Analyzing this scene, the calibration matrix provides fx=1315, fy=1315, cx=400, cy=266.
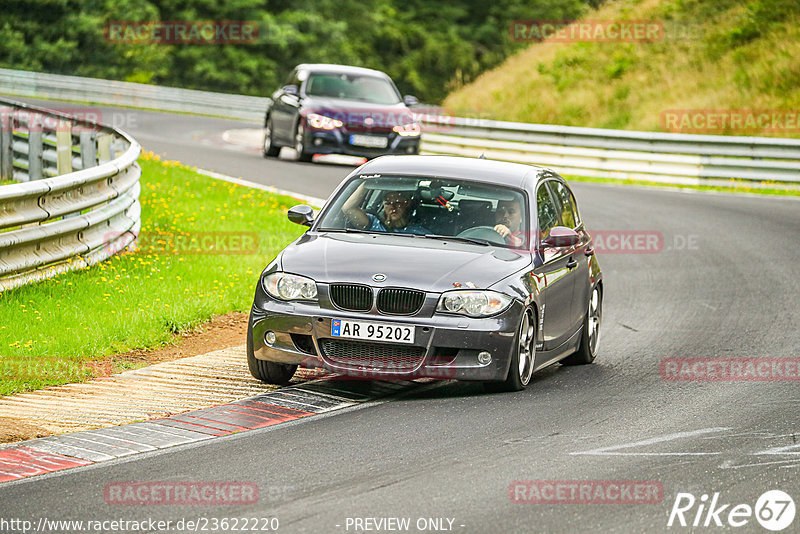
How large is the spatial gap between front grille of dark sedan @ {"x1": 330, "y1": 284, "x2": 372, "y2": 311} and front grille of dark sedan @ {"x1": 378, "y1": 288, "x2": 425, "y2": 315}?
9 cm

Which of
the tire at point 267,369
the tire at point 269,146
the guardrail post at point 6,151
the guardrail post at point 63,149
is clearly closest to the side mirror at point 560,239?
the tire at point 267,369

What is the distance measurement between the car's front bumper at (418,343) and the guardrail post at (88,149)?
9461 millimetres

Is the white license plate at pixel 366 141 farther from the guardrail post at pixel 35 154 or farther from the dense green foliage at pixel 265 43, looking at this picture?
the dense green foliage at pixel 265 43

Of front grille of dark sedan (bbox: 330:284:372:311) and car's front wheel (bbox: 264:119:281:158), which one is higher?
front grille of dark sedan (bbox: 330:284:372:311)

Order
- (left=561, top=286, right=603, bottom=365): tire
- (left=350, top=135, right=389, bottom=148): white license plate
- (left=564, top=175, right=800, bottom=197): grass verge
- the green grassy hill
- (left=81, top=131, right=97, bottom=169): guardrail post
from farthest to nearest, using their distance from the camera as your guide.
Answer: the green grassy hill < (left=564, top=175, right=800, bottom=197): grass verge < (left=350, top=135, right=389, bottom=148): white license plate < (left=81, top=131, right=97, bottom=169): guardrail post < (left=561, top=286, right=603, bottom=365): tire

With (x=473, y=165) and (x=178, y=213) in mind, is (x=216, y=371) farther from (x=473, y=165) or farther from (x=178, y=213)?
(x=178, y=213)

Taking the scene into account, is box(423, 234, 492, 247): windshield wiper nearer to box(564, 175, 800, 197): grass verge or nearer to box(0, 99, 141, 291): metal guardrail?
box(0, 99, 141, 291): metal guardrail

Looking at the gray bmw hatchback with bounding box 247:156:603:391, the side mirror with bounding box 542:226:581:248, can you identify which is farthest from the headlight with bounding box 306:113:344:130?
the side mirror with bounding box 542:226:581:248

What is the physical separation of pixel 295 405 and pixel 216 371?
1.30 metres

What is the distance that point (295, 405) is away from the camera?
841cm

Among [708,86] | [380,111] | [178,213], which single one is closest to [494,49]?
[708,86]

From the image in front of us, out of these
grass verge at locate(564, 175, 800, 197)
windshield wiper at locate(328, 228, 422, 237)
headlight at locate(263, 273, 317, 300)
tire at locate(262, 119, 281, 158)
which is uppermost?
windshield wiper at locate(328, 228, 422, 237)

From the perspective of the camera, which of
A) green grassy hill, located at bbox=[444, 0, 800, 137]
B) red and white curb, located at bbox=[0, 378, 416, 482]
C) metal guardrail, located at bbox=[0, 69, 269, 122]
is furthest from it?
metal guardrail, located at bbox=[0, 69, 269, 122]

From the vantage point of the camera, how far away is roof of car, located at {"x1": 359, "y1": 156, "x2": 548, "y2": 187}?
998cm
